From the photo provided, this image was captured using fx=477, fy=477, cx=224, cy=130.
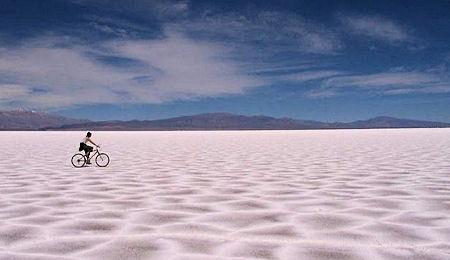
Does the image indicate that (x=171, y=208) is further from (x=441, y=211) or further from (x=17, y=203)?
(x=441, y=211)

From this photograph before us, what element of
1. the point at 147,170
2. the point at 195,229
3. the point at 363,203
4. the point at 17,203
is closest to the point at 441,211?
the point at 363,203

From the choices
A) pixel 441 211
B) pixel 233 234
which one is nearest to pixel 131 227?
pixel 233 234

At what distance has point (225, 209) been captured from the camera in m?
7.03

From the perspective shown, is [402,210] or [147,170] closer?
[402,210]

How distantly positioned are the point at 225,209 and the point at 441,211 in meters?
3.06

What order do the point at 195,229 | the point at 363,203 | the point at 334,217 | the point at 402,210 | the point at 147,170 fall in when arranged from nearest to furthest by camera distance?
Result: the point at 195,229 < the point at 334,217 < the point at 402,210 < the point at 363,203 < the point at 147,170

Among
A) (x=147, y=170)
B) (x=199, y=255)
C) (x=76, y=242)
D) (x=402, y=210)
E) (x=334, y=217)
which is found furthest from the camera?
(x=147, y=170)

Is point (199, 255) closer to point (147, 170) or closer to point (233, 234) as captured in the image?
point (233, 234)

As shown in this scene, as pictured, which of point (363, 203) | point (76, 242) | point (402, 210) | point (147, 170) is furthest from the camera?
point (147, 170)

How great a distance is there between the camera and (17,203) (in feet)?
25.3

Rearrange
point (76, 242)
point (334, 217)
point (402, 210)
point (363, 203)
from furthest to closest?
1. point (363, 203)
2. point (402, 210)
3. point (334, 217)
4. point (76, 242)

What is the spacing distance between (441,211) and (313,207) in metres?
1.78

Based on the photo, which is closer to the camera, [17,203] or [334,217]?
[334,217]

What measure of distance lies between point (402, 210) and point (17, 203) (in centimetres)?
→ 597
